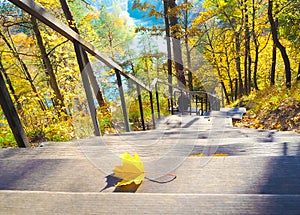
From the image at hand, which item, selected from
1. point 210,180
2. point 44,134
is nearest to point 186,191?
point 210,180

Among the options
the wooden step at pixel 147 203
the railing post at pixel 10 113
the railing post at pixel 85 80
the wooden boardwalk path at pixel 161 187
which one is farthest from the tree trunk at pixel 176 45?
the wooden step at pixel 147 203

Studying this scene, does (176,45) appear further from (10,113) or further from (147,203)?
(147,203)

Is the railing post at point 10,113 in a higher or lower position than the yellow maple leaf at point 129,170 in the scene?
higher

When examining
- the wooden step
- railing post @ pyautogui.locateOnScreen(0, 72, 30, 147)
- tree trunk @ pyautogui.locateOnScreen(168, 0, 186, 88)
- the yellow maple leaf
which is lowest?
the wooden step

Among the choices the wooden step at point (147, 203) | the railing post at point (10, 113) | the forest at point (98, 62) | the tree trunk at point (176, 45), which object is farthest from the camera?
the tree trunk at point (176, 45)

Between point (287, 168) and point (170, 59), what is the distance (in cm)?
926

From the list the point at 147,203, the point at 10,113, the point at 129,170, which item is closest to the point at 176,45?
the point at 10,113

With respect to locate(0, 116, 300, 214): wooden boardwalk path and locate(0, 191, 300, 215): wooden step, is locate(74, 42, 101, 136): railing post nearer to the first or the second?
locate(0, 116, 300, 214): wooden boardwalk path

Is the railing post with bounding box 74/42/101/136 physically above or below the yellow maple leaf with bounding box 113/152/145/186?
above

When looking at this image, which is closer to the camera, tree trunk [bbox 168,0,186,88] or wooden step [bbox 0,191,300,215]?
wooden step [bbox 0,191,300,215]

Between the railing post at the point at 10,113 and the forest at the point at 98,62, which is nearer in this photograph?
the railing post at the point at 10,113

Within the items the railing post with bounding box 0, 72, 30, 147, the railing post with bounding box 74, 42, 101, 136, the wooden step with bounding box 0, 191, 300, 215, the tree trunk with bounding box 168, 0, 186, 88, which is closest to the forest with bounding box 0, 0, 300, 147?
the tree trunk with bounding box 168, 0, 186, 88

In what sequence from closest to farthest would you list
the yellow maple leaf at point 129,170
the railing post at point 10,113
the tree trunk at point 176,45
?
the yellow maple leaf at point 129,170 < the railing post at point 10,113 < the tree trunk at point 176,45

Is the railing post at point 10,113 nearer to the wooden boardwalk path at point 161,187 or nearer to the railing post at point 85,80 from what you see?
the wooden boardwalk path at point 161,187
